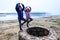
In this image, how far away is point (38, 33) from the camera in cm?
460

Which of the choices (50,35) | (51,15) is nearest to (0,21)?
(51,15)

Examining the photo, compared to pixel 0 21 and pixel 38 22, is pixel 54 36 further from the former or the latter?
pixel 0 21

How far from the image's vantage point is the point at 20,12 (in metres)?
4.52

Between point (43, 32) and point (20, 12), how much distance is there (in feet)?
2.78

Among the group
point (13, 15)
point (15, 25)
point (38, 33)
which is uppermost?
point (38, 33)

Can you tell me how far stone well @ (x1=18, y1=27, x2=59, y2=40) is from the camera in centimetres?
387

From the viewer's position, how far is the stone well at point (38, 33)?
387 centimetres

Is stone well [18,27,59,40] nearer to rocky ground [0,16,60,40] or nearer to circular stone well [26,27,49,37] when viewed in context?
circular stone well [26,27,49,37]

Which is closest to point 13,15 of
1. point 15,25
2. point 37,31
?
point 15,25

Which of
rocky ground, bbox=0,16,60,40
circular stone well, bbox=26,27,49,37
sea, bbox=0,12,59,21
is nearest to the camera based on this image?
circular stone well, bbox=26,27,49,37

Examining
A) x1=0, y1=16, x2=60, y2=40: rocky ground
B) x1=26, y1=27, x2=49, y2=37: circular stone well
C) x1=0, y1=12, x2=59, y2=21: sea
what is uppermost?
x1=26, y1=27, x2=49, y2=37: circular stone well

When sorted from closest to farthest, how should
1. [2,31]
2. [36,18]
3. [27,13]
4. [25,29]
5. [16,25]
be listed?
[25,29]
[27,13]
[2,31]
[16,25]
[36,18]

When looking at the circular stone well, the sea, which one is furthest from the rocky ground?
the circular stone well

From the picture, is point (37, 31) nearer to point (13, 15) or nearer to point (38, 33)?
point (38, 33)
